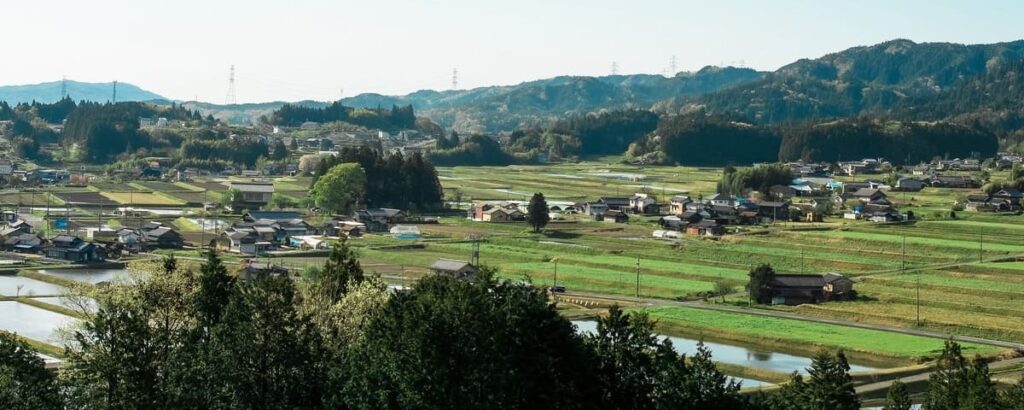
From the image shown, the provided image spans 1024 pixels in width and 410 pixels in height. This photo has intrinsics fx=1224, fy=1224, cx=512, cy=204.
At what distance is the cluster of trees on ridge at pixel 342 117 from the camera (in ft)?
457

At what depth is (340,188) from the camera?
63.9 m

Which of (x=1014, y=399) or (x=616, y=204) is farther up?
(x=616, y=204)

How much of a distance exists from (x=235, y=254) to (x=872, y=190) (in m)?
37.3

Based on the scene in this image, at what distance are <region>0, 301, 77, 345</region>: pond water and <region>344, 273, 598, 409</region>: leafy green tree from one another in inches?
536

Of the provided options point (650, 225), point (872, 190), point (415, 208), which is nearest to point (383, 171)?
point (415, 208)

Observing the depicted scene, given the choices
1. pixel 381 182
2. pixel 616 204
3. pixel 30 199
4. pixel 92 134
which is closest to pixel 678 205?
pixel 616 204

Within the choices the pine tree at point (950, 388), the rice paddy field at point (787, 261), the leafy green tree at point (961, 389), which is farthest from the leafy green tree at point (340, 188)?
the pine tree at point (950, 388)

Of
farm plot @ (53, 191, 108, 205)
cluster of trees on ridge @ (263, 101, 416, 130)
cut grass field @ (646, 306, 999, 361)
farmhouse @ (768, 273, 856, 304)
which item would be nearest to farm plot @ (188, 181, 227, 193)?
farm plot @ (53, 191, 108, 205)

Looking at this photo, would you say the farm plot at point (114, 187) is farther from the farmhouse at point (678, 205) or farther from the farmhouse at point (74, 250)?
the farmhouse at point (678, 205)

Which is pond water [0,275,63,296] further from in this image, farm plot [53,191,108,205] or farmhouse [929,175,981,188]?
farmhouse [929,175,981,188]

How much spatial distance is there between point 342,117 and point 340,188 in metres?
78.1

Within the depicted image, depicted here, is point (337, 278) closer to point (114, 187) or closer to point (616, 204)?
point (616, 204)

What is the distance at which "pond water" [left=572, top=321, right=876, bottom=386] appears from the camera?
2853 cm

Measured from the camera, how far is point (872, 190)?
68812 mm
